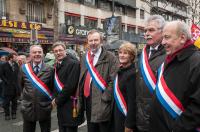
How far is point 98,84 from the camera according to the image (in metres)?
5.22

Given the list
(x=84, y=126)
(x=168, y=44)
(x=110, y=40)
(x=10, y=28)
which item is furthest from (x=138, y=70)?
(x=10, y=28)

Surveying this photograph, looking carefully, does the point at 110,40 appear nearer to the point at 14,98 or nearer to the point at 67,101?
the point at 14,98

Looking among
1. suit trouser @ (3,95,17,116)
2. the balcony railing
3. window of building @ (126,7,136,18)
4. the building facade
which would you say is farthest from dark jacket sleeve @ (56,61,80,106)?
window of building @ (126,7,136,18)

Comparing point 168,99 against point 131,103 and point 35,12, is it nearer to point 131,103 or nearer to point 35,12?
point 131,103

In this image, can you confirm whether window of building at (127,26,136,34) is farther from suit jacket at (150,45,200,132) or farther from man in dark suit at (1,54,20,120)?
suit jacket at (150,45,200,132)

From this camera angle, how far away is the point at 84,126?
8859 mm

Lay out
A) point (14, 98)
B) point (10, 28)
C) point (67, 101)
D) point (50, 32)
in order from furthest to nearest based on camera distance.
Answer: point (50, 32), point (10, 28), point (14, 98), point (67, 101)

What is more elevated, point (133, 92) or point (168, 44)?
point (168, 44)

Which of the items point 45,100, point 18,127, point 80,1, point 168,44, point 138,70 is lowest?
point 18,127

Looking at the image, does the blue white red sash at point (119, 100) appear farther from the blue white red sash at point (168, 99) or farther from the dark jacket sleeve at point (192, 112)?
the dark jacket sleeve at point (192, 112)

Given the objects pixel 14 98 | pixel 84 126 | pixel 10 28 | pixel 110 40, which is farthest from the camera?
pixel 10 28

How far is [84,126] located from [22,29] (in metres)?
17.3

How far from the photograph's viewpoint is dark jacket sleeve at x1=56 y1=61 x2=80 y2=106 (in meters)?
5.69

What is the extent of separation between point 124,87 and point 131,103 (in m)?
0.28
